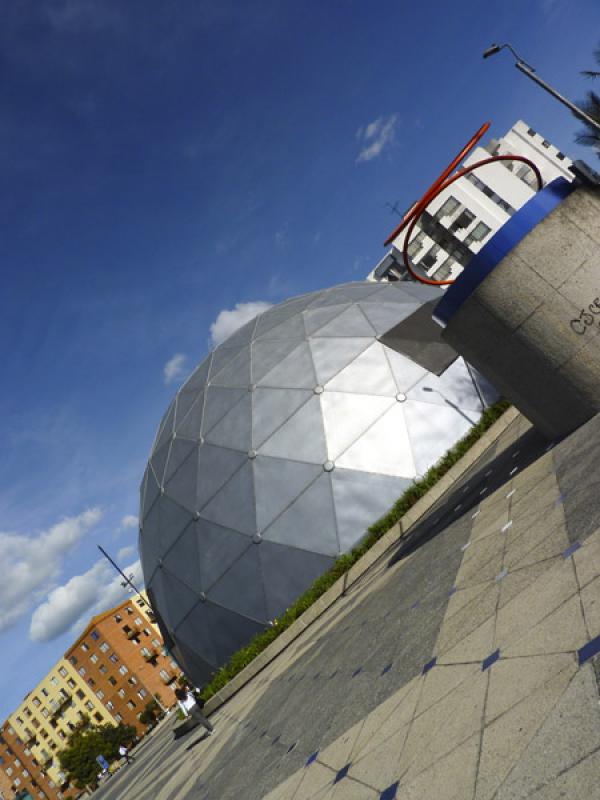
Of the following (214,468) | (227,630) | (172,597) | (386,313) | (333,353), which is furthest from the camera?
(386,313)

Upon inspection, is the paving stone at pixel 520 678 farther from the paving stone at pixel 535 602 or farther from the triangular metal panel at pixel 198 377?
the triangular metal panel at pixel 198 377

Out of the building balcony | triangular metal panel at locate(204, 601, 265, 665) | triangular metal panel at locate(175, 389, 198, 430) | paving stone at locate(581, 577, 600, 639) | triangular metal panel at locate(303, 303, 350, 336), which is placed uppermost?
triangular metal panel at locate(175, 389, 198, 430)

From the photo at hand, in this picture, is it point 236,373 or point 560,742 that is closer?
point 560,742

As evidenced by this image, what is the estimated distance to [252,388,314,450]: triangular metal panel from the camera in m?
18.9

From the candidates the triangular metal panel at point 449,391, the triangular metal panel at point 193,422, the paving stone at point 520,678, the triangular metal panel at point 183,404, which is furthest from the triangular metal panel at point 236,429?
the paving stone at point 520,678

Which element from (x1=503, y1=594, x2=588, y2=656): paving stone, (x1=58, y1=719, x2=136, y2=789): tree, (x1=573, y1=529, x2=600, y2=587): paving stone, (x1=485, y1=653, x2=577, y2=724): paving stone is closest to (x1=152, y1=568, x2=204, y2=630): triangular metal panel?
(x1=573, y1=529, x2=600, y2=587): paving stone

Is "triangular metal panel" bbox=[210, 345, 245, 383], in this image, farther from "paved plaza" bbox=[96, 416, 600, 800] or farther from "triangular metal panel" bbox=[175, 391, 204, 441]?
"paved plaza" bbox=[96, 416, 600, 800]

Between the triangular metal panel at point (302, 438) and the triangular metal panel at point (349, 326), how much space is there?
3.27 meters

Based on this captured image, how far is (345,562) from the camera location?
16.5m

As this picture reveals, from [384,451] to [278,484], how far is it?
366 centimetres

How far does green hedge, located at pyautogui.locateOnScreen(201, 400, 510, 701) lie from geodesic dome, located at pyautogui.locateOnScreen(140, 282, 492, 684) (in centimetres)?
48

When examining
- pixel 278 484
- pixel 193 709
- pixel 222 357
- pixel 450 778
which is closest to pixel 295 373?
pixel 278 484

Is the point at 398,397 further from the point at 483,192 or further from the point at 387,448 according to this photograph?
the point at 483,192

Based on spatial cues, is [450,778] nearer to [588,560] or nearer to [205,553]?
[588,560]
